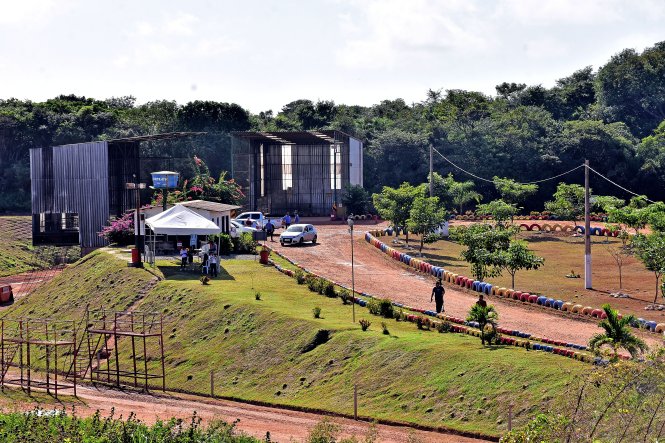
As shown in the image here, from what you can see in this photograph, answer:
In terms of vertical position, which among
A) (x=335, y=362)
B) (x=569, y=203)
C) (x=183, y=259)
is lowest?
(x=335, y=362)

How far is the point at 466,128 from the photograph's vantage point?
118 meters

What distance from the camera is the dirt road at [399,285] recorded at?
4231 centimetres

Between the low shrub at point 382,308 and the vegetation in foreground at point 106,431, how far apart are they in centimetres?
1366

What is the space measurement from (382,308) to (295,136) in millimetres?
43981

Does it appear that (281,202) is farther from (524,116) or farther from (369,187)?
(524,116)

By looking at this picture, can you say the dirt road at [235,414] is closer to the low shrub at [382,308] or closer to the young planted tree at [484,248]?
the low shrub at [382,308]

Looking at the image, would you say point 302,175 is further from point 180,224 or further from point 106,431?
point 106,431

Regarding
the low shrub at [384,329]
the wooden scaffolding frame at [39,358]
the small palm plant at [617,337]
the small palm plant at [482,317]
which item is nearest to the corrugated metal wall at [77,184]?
the wooden scaffolding frame at [39,358]

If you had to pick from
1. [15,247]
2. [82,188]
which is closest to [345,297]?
[82,188]

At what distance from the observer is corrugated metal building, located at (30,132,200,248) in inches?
2938

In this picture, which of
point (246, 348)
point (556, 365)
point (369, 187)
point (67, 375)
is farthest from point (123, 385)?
point (369, 187)

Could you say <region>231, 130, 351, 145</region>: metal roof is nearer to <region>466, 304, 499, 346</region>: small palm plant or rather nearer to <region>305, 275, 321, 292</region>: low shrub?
<region>305, 275, 321, 292</region>: low shrub

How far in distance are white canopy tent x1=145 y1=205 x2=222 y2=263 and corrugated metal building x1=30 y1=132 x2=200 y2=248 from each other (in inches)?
702

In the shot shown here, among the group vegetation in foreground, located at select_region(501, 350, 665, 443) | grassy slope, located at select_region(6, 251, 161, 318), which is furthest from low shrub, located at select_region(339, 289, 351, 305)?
vegetation in foreground, located at select_region(501, 350, 665, 443)
